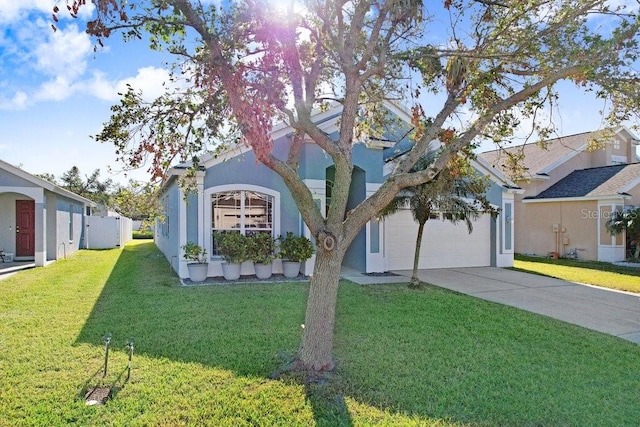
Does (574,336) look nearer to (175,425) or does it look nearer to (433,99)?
(433,99)

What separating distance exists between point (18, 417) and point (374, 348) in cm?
447

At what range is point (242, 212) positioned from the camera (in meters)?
12.9

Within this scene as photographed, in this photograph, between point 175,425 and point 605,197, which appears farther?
point 605,197

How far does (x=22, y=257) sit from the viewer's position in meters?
17.3

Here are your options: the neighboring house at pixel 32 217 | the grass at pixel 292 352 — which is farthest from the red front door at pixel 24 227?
the grass at pixel 292 352

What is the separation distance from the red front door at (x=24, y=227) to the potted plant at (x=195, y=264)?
9.83 meters

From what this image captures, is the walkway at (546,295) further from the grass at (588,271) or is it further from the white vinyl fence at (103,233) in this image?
the white vinyl fence at (103,233)

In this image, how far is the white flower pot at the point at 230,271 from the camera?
12.2 m

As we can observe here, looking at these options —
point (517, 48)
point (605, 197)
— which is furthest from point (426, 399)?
point (605, 197)

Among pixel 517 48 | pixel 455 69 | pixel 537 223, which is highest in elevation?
pixel 517 48

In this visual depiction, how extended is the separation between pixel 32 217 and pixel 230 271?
36.2ft

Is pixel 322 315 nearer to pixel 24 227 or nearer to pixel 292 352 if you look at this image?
pixel 292 352

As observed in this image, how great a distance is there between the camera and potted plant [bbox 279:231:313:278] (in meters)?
12.6

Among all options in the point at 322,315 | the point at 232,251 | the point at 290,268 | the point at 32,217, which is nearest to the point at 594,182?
the point at 290,268
